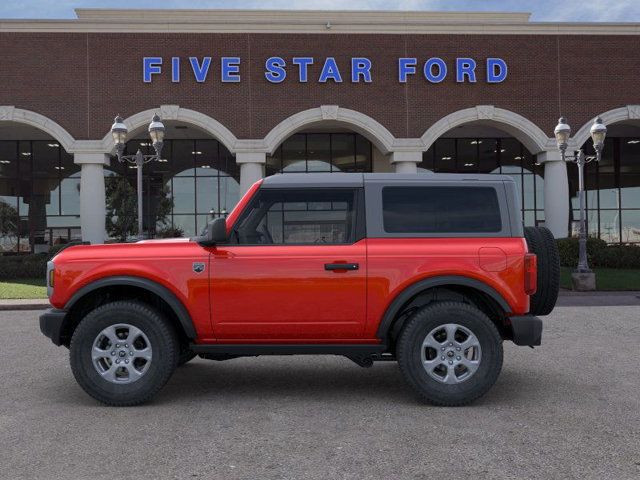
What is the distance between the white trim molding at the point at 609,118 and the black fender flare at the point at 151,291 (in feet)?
72.0

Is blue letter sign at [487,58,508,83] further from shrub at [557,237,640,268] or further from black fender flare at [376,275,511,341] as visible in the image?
black fender flare at [376,275,511,341]

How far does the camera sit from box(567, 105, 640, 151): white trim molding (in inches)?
934

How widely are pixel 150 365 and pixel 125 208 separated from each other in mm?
25406

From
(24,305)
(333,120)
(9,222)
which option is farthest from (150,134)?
(9,222)

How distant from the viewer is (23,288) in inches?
730

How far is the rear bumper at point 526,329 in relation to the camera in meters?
5.30

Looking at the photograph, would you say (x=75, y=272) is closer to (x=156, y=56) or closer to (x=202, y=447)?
(x=202, y=447)

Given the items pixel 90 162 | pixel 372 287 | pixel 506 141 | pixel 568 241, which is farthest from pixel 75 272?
pixel 506 141

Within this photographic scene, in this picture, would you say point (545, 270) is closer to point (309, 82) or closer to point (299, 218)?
point (299, 218)

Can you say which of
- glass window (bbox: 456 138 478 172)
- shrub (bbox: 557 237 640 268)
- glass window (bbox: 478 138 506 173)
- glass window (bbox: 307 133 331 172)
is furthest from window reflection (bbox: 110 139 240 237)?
shrub (bbox: 557 237 640 268)

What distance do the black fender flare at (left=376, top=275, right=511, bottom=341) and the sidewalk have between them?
972 centimetres

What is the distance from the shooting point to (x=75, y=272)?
17.9 ft

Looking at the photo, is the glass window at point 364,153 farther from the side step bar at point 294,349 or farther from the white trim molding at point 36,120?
the side step bar at point 294,349

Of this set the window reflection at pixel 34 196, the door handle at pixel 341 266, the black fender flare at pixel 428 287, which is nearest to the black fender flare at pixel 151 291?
the door handle at pixel 341 266
